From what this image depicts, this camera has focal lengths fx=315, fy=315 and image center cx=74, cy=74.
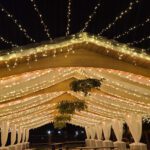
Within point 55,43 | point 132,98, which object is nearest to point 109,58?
point 55,43

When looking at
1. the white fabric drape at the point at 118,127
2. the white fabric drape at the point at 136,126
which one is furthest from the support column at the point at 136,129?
Answer: the white fabric drape at the point at 118,127

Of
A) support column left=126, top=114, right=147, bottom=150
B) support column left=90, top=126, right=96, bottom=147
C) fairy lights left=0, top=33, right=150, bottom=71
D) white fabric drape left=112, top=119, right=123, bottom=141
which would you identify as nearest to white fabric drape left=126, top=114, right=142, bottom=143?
support column left=126, top=114, right=147, bottom=150

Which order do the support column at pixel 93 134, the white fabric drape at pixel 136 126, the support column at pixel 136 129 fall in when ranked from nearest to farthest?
the support column at pixel 136 129, the white fabric drape at pixel 136 126, the support column at pixel 93 134

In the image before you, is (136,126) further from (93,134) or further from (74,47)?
(93,134)

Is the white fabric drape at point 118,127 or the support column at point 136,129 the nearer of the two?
the support column at point 136,129

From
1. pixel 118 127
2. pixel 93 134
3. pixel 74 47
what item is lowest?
pixel 74 47

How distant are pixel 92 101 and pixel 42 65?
18.5 ft

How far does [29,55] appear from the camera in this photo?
13.1 feet

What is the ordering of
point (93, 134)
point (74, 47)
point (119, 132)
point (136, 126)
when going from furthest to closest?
point (93, 134) < point (119, 132) < point (136, 126) < point (74, 47)

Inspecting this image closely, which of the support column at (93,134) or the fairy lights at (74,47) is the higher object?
the support column at (93,134)

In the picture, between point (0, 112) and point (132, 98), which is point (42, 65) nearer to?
point (132, 98)

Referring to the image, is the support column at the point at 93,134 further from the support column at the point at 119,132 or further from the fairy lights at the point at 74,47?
the fairy lights at the point at 74,47

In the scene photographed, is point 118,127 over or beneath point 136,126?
over

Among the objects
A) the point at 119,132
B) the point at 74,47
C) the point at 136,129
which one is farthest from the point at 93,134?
the point at 74,47
